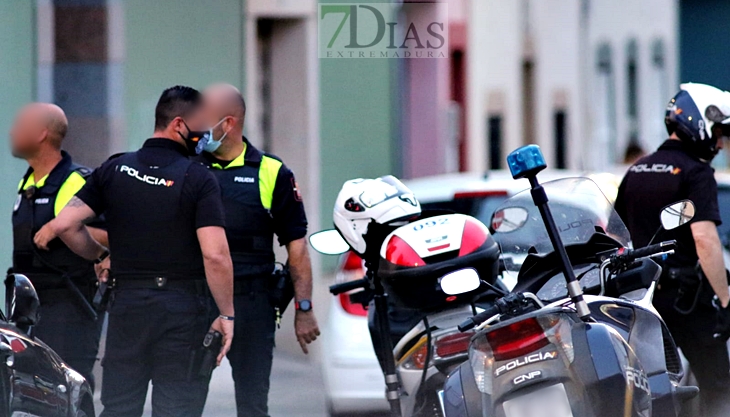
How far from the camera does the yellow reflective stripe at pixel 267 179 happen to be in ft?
20.4

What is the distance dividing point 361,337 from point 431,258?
3.18m

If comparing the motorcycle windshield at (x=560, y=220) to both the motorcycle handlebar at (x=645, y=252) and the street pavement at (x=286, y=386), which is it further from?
the street pavement at (x=286, y=386)

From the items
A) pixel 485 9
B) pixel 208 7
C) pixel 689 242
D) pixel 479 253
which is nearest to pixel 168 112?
pixel 479 253

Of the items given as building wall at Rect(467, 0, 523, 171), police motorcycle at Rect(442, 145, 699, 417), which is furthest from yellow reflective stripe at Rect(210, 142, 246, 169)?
building wall at Rect(467, 0, 523, 171)

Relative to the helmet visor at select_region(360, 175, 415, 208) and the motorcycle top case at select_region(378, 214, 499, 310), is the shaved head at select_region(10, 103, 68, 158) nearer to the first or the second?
the helmet visor at select_region(360, 175, 415, 208)

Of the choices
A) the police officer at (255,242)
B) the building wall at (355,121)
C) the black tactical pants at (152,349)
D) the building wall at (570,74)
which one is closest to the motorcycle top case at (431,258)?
the black tactical pants at (152,349)

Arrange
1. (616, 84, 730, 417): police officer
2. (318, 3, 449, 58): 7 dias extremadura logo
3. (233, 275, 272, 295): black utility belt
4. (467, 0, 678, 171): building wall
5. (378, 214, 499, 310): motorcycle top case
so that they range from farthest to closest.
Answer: (467, 0, 678, 171): building wall → (318, 3, 449, 58): 7 dias extremadura logo → (616, 84, 730, 417): police officer → (233, 275, 272, 295): black utility belt → (378, 214, 499, 310): motorcycle top case

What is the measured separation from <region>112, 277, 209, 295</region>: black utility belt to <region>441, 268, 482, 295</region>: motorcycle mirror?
169 centimetres

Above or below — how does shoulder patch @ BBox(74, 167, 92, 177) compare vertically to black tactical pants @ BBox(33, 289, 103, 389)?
above

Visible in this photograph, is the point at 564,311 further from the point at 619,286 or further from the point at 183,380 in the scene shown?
the point at 183,380

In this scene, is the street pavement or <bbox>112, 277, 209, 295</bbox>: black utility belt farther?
the street pavement

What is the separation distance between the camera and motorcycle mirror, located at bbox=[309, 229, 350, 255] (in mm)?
5668

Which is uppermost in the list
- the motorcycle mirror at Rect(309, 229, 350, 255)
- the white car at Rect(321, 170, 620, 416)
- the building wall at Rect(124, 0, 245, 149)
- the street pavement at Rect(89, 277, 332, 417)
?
the building wall at Rect(124, 0, 245, 149)

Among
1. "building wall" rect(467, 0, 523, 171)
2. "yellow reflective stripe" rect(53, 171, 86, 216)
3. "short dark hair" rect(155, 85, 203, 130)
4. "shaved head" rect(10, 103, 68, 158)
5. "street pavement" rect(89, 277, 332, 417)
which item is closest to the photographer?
"short dark hair" rect(155, 85, 203, 130)
